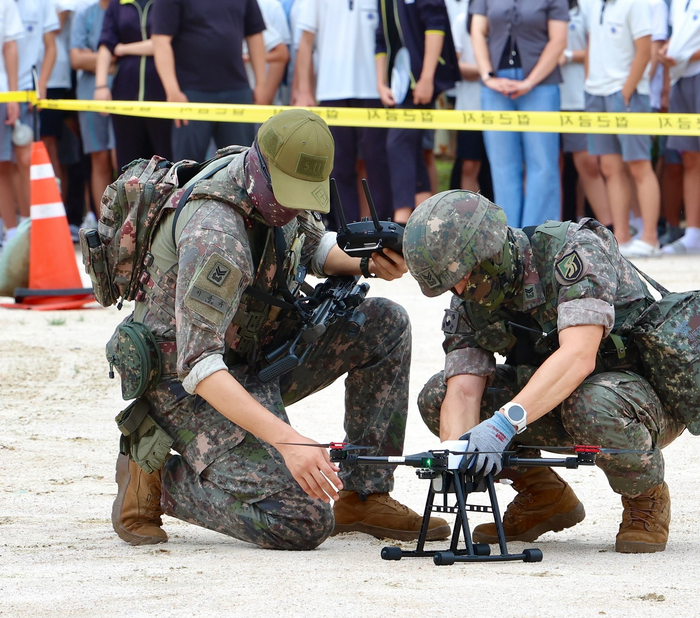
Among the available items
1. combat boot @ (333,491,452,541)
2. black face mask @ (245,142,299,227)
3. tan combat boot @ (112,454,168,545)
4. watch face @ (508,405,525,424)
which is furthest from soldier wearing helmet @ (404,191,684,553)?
tan combat boot @ (112,454,168,545)

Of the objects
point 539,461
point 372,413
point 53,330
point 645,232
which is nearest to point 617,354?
point 539,461

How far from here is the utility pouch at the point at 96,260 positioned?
4.26m

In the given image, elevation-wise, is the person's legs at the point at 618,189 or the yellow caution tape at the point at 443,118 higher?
the yellow caution tape at the point at 443,118

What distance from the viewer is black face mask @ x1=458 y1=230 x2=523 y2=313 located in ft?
12.6

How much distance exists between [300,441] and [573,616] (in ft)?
3.35

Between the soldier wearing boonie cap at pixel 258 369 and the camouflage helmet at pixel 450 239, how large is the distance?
1.23 feet

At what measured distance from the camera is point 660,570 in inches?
141

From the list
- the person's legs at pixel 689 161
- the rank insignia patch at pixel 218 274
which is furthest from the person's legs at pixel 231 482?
the person's legs at pixel 689 161

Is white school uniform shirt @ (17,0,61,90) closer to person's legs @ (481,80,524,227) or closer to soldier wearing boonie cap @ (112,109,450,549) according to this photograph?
person's legs @ (481,80,524,227)

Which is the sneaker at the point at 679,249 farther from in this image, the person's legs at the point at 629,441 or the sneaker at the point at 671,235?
the person's legs at the point at 629,441

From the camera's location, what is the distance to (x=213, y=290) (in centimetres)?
376

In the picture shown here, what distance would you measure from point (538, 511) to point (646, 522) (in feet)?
1.42

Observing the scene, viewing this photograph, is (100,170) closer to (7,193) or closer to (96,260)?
(7,193)

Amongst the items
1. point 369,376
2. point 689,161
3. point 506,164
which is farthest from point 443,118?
point 369,376
